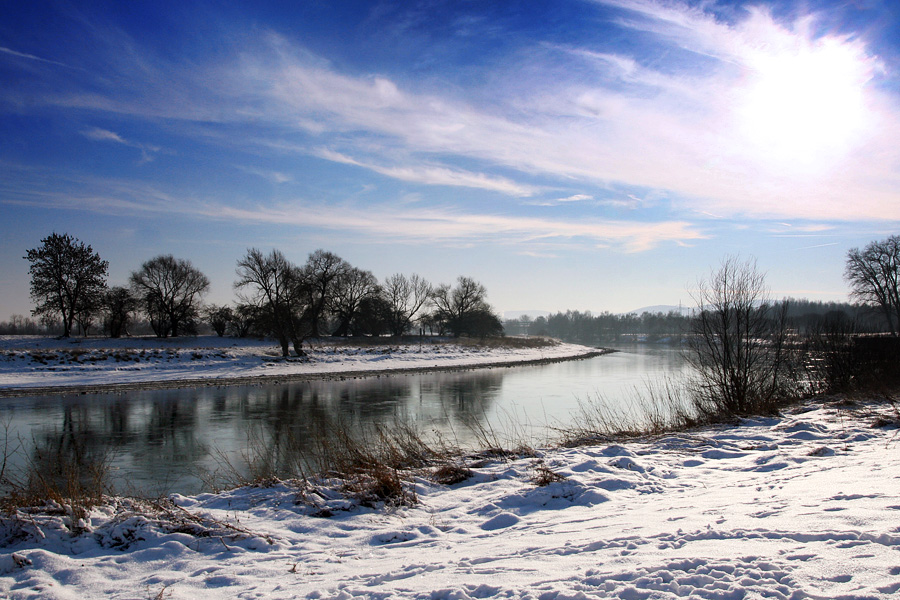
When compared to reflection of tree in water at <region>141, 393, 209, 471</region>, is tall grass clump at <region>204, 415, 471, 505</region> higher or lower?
higher

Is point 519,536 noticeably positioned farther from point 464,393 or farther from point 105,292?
point 105,292

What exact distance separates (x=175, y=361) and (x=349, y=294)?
33883 mm

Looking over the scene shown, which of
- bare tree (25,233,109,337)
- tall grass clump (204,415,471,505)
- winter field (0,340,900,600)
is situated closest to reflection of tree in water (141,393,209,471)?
tall grass clump (204,415,471,505)

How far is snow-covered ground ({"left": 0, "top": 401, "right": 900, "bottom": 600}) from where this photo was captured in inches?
135

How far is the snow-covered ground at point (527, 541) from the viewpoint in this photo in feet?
11.3

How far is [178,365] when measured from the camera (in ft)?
104

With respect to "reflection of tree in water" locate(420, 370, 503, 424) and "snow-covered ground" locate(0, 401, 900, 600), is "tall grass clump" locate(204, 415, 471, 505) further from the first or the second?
"reflection of tree in water" locate(420, 370, 503, 424)

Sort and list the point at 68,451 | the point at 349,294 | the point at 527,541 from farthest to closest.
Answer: the point at 349,294
the point at 68,451
the point at 527,541

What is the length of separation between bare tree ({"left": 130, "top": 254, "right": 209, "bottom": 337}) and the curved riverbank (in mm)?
8771

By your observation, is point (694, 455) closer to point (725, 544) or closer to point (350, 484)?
point (725, 544)

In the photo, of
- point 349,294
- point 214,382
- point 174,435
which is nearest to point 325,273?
point 349,294

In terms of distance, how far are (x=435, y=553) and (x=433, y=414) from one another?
1231 cm

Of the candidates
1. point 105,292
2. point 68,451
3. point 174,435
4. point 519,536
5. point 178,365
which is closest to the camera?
point 519,536

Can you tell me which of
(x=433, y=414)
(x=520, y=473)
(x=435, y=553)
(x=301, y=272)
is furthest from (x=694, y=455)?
(x=301, y=272)
